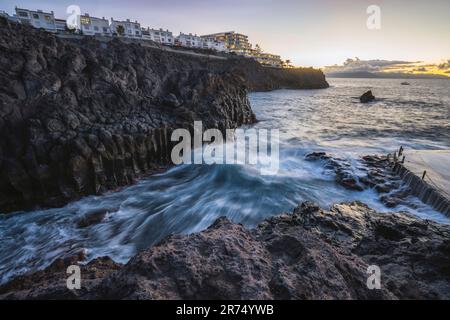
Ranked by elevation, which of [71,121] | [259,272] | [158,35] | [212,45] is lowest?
[259,272]

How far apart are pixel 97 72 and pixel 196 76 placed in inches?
478

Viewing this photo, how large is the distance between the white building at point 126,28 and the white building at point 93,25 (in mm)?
1943

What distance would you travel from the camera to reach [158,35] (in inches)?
2997

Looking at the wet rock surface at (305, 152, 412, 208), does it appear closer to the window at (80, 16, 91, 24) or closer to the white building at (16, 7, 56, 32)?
the white building at (16, 7, 56, 32)

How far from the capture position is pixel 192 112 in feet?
68.0

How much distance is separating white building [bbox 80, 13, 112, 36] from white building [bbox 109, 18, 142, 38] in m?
1.94

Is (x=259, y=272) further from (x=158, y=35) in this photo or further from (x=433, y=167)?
(x=158, y=35)

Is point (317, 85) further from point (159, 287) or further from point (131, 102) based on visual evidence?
point (159, 287)

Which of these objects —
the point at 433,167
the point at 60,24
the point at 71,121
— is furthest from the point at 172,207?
the point at 60,24

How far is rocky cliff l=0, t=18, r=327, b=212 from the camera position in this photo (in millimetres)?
12680

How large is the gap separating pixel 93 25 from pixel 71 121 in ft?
194

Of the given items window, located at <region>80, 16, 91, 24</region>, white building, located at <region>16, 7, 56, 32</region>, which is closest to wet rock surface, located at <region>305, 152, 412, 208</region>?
white building, located at <region>16, 7, 56, 32</region>

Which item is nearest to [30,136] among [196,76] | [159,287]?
[159,287]

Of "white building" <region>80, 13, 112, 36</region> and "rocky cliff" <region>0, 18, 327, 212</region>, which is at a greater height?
"white building" <region>80, 13, 112, 36</region>
